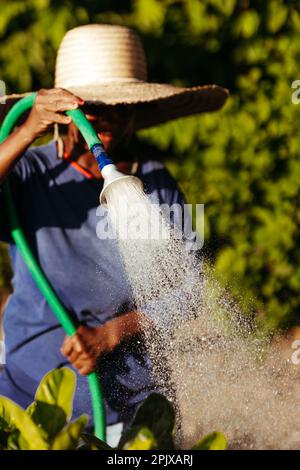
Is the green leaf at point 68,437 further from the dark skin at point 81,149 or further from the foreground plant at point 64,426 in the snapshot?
the dark skin at point 81,149

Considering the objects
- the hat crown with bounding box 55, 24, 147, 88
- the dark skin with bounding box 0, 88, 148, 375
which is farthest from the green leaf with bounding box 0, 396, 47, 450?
the hat crown with bounding box 55, 24, 147, 88

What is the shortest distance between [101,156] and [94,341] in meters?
0.77

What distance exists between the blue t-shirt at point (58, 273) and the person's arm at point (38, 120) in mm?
247

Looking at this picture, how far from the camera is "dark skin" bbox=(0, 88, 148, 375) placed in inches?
83.1

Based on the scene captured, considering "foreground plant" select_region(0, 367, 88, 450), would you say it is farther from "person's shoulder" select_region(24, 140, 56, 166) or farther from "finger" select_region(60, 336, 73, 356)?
"person's shoulder" select_region(24, 140, 56, 166)

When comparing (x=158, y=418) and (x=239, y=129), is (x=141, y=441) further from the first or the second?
(x=239, y=129)

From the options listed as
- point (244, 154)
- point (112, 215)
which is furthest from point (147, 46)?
point (112, 215)

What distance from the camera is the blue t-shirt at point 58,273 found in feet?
8.05

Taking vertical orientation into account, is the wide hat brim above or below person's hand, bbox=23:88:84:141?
below

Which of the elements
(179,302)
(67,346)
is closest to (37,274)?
(67,346)

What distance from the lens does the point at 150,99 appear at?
259 cm

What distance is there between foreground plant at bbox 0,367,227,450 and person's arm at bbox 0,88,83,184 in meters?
0.87

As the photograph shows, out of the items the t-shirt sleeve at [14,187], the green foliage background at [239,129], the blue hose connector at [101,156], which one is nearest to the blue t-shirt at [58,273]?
the t-shirt sleeve at [14,187]
